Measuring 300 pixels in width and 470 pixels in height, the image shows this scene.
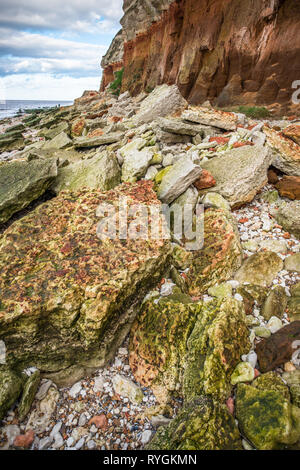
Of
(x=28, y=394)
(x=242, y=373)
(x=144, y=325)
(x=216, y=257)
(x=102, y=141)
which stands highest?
(x=102, y=141)

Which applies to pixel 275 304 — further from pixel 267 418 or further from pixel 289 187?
pixel 289 187

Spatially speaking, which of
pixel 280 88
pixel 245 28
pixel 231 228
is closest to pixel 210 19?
pixel 245 28

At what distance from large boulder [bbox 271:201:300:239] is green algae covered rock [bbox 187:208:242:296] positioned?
0.99 meters

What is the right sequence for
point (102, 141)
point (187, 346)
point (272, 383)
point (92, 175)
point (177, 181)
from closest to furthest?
1. point (272, 383)
2. point (187, 346)
3. point (177, 181)
4. point (92, 175)
5. point (102, 141)

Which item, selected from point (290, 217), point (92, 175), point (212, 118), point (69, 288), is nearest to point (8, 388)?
point (69, 288)

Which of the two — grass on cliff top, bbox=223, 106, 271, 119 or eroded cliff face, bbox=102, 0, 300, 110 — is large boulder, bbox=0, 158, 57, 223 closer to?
grass on cliff top, bbox=223, 106, 271, 119

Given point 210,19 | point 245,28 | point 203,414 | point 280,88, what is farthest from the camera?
point 210,19

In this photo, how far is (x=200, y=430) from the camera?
2.24m

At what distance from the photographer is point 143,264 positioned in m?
3.25

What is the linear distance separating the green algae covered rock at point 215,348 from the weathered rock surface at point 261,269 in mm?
790

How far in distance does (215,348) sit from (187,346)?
0.40 meters

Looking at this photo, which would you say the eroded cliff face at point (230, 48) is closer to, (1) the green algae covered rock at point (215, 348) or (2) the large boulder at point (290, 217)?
(2) the large boulder at point (290, 217)
